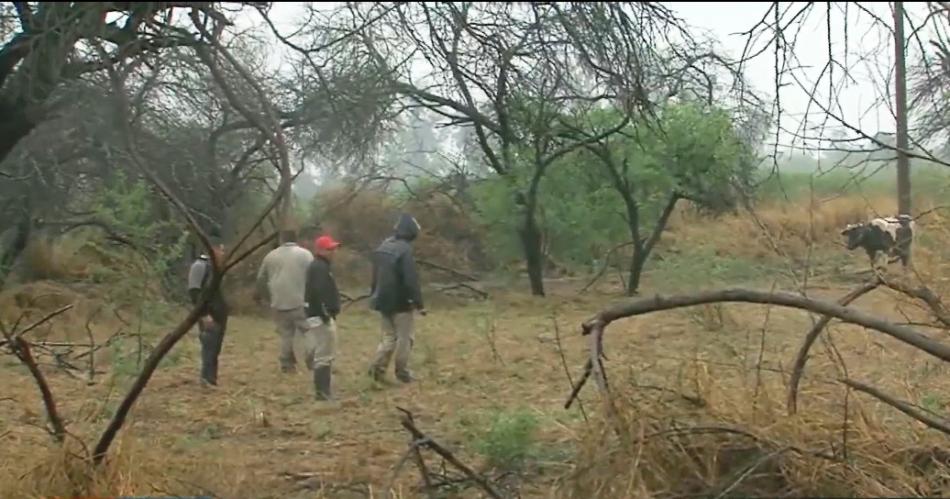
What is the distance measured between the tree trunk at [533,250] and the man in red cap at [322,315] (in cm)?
961

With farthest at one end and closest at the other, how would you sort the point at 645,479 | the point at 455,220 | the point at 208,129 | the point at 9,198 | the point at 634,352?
the point at 455,220 → the point at 9,198 → the point at 634,352 → the point at 208,129 → the point at 645,479

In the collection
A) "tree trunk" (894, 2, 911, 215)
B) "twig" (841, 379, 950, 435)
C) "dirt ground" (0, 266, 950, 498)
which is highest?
"tree trunk" (894, 2, 911, 215)

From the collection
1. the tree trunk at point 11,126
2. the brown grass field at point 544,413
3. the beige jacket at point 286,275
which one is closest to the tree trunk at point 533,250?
the brown grass field at point 544,413

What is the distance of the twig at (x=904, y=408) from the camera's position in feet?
14.6

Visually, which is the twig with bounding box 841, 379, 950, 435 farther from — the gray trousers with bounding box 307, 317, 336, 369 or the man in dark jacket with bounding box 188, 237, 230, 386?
the man in dark jacket with bounding box 188, 237, 230, 386

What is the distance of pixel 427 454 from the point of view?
23.2 feet

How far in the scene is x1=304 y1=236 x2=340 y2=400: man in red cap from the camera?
32.0 feet

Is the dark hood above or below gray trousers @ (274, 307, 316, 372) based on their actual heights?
above

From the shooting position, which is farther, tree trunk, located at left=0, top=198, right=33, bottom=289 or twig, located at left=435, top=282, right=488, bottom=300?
twig, located at left=435, top=282, right=488, bottom=300

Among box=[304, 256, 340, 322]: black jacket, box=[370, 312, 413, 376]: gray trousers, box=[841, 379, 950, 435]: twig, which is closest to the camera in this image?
box=[841, 379, 950, 435]: twig

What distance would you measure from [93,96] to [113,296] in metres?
6.40

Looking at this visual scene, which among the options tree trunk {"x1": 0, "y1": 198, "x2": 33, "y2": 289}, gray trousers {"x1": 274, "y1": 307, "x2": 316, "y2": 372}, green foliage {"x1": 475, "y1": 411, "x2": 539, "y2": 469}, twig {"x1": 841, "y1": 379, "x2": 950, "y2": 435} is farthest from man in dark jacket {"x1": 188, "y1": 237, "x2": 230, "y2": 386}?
twig {"x1": 841, "y1": 379, "x2": 950, "y2": 435}

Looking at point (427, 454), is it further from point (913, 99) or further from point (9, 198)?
point (9, 198)

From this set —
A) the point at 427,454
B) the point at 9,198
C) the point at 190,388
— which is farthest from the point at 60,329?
the point at 427,454
